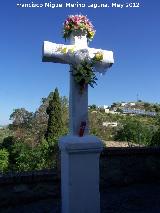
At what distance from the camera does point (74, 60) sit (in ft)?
18.1

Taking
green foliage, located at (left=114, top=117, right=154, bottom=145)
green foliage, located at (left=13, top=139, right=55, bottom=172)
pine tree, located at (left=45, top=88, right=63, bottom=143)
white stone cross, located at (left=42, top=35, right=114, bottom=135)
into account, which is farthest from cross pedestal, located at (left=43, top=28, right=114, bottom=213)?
green foliage, located at (left=114, top=117, right=154, bottom=145)

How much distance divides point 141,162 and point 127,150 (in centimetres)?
52

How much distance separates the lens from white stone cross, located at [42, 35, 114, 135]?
5.40 meters

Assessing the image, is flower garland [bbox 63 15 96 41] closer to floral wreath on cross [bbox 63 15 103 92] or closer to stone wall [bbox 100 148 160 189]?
floral wreath on cross [bbox 63 15 103 92]

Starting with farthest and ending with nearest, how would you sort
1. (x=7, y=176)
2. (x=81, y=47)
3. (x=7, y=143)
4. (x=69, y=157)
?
(x=7, y=143)
(x=7, y=176)
(x=81, y=47)
(x=69, y=157)

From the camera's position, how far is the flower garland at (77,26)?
5.55 metres

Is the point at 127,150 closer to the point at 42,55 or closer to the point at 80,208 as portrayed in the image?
the point at 80,208

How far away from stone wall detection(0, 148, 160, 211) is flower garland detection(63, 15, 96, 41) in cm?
309

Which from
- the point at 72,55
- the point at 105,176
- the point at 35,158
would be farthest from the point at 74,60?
the point at 35,158

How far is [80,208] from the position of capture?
529cm

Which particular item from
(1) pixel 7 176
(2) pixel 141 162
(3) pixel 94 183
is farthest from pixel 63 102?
(3) pixel 94 183

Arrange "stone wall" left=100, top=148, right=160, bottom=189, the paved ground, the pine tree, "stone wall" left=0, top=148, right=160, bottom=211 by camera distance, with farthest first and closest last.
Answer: the pine tree → "stone wall" left=100, top=148, right=160, bottom=189 → "stone wall" left=0, top=148, right=160, bottom=211 → the paved ground

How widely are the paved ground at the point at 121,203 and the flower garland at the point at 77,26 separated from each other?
3187 millimetres

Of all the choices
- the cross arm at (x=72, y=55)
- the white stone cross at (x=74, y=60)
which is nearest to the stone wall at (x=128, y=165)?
the white stone cross at (x=74, y=60)
